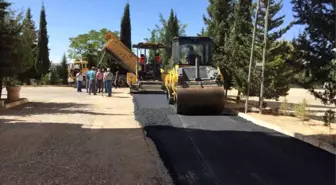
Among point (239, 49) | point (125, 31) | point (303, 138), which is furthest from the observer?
point (125, 31)

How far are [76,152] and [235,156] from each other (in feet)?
9.83

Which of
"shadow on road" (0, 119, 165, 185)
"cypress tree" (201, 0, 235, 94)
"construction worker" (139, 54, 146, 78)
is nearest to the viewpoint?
"shadow on road" (0, 119, 165, 185)

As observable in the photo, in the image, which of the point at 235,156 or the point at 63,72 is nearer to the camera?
the point at 235,156

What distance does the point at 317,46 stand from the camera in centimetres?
916

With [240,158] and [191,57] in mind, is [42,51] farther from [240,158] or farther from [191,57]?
[240,158]

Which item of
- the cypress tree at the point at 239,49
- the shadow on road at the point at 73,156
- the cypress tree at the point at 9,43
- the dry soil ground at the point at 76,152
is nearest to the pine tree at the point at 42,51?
the cypress tree at the point at 239,49

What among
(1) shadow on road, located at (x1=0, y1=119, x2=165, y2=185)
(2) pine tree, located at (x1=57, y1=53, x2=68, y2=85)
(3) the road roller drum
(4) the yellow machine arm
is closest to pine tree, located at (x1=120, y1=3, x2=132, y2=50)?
(2) pine tree, located at (x1=57, y1=53, x2=68, y2=85)

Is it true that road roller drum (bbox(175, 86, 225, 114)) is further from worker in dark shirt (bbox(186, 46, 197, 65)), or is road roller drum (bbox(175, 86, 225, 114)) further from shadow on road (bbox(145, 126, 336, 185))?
shadow on road (bbox(145, 126, 336, 185))

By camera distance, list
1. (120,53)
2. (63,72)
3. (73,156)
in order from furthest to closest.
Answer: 1. (63,72)
2. (120,53)
3. (73,156)

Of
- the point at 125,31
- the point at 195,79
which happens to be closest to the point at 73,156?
the point at 195,79

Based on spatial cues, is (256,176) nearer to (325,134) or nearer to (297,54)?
(297,54)

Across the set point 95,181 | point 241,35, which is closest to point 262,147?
point 95,181

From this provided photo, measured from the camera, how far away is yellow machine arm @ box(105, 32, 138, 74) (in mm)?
33688

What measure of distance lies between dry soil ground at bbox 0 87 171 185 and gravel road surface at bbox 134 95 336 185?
449mm
